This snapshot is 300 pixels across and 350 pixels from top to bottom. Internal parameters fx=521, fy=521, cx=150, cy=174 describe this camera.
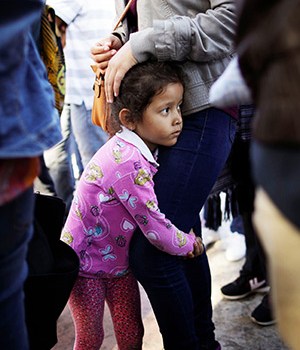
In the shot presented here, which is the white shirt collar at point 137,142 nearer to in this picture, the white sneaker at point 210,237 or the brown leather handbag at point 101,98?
the brown leather handbag at point 101,98

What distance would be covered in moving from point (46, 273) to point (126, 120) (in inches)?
25.1

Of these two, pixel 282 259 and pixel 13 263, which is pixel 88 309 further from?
pixel 282 259

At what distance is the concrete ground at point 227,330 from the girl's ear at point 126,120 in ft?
3.27

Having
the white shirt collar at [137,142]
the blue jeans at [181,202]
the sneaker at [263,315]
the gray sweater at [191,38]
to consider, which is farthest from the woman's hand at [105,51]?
the sneaker at [263,315]

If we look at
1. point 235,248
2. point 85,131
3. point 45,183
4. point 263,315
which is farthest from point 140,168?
point 45,183

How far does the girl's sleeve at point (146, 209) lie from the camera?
1.67 metres

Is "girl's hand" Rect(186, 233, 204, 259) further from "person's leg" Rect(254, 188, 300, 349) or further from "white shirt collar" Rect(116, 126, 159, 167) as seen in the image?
"person's leg" Rect(254, 188, 300, 349)

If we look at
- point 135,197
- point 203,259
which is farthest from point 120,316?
point 135,197

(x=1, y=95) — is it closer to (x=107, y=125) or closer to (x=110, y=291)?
(x=107, y=125)

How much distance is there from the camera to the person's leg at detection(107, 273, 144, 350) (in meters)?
1.90

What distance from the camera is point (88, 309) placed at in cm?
185

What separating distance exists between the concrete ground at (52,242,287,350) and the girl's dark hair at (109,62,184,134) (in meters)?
1.05

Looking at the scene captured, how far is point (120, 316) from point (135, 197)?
0.51 meters

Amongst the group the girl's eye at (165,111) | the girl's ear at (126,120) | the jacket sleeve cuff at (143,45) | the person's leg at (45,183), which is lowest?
the person's leg at (45,183)
